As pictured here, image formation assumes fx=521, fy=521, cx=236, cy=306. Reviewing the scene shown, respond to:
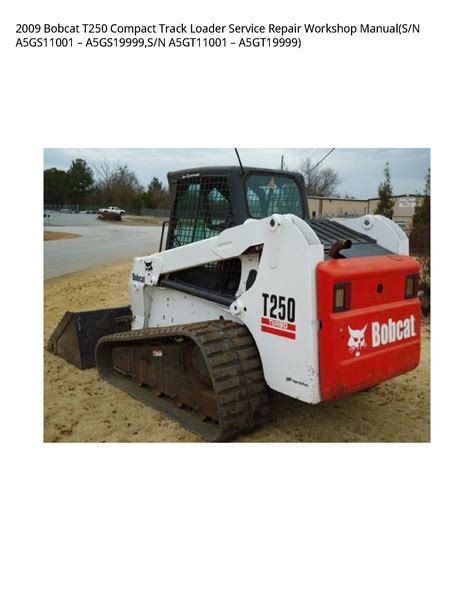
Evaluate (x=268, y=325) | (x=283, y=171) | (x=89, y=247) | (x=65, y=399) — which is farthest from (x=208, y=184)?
(x=89, y=247)

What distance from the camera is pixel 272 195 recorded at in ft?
16.0

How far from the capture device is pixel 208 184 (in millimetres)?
4836

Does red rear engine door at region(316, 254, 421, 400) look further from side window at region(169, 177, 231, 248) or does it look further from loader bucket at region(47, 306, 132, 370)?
loader bucket at region(47, 306, 132, 370)

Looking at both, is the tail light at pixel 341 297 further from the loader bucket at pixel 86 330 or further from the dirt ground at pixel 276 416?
the loader bucket at pixel 86 330

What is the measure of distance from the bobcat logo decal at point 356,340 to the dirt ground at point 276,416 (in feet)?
3.20

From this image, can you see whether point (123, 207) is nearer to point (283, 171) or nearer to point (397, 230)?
point (283, 171)

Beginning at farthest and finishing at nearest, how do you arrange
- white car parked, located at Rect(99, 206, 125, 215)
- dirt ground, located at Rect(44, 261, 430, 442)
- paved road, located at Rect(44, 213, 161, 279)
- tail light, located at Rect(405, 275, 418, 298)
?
1. white car parked, located at Rect(99, 206, 125, 215)
2. paved road, located at Rect(44, 213, 161, 279)
3. dirt ground, located at Rect(44, 261, 430, 442)
4. tail light, located at Rect(405, 275, 418, 298)

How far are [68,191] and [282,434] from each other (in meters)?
4.26

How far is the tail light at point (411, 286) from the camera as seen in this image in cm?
422

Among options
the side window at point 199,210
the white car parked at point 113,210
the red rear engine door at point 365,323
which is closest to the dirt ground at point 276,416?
the red rear engine door at point 365,323

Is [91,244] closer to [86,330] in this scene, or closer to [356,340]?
[86,330]

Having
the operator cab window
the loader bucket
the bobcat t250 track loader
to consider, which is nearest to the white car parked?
the loader bucket

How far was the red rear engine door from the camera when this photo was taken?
11.6 feet

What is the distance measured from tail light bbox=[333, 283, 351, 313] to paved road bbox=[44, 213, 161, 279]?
3710mm
